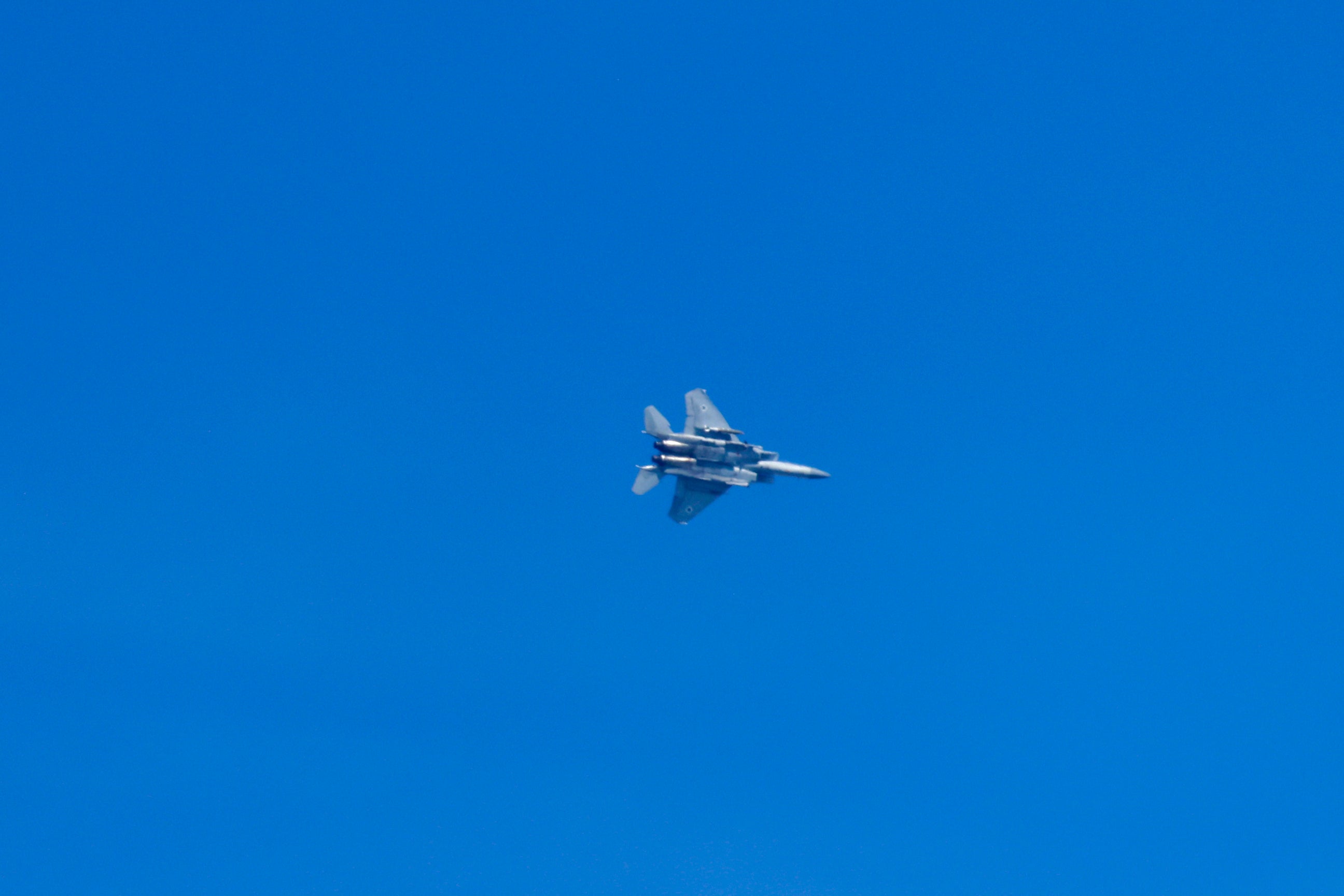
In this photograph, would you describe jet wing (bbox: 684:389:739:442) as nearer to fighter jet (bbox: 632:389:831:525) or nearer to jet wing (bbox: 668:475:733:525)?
fighter jet (bbox: 632:389:831:525)

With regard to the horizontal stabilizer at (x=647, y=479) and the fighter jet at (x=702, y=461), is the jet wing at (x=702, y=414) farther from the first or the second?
the horizontal stabilizer at (x=647, y=479)

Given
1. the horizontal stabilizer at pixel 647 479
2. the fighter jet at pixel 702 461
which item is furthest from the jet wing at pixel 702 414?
the horizontal stabilizer at pixel 647 479

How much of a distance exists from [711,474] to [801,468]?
369 inches

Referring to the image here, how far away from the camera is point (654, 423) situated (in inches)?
2958

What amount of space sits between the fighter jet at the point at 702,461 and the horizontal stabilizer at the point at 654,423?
0.17 feet

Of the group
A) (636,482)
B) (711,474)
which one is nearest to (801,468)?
(711,474)

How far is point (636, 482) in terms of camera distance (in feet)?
247

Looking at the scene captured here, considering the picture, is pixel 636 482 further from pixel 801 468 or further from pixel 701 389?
pixel 801 468

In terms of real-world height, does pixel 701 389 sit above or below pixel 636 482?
above

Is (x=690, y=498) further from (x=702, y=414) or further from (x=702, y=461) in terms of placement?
(x=702, y=414)

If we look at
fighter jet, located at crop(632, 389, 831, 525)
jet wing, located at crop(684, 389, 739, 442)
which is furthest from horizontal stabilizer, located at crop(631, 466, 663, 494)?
jet wing, located at crop(684, 389, 739, 442)

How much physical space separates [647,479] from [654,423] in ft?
18.4

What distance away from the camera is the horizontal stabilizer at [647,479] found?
7512 centimetres

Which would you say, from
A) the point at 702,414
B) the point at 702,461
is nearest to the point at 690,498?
the point at 702,461
